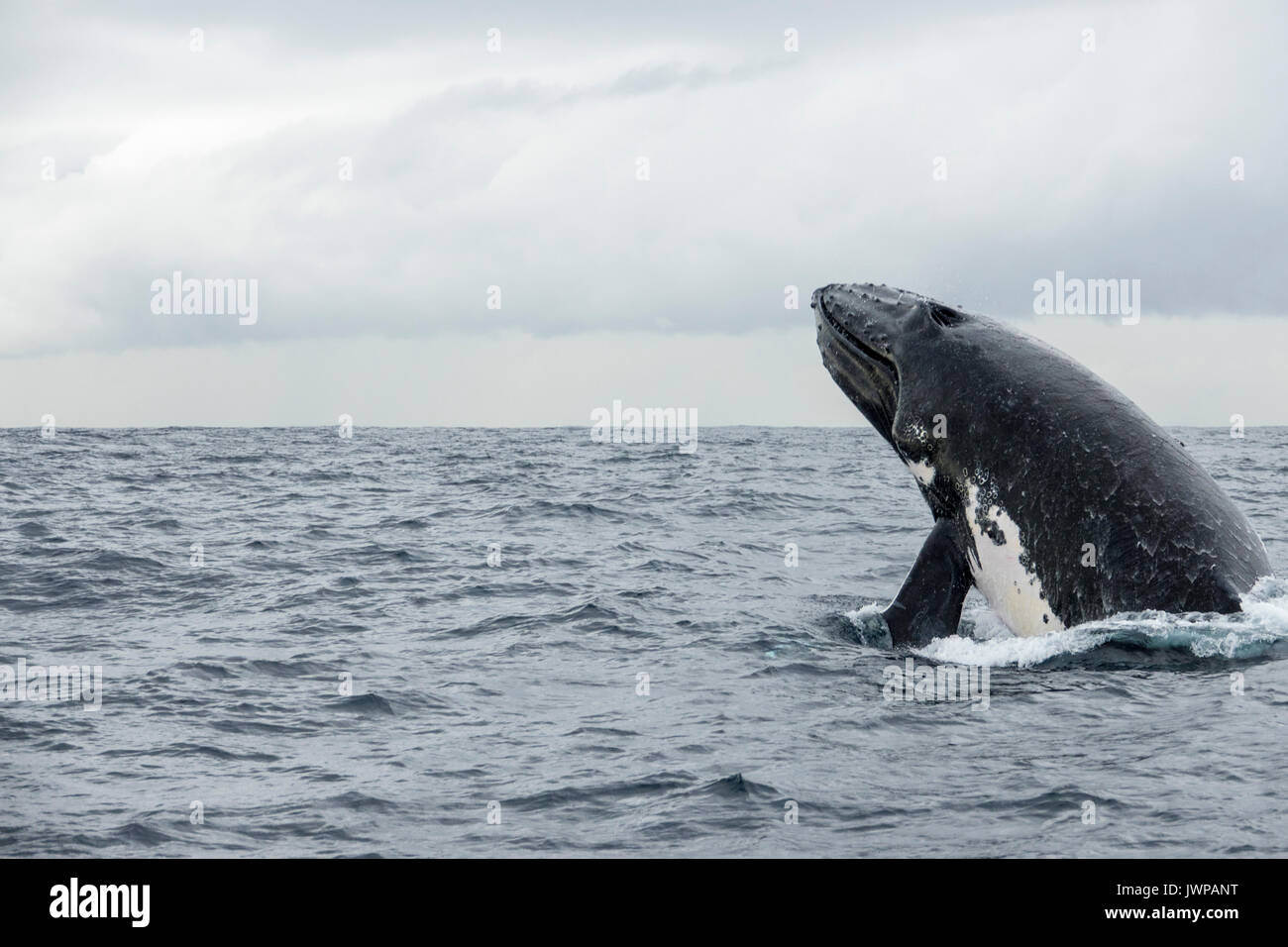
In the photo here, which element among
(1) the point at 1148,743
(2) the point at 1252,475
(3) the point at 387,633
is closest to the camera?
(1) the point at 1148,743

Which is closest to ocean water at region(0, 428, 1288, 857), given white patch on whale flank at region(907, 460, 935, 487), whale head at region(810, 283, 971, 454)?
white patch on whale flank at region(907, 460, 935, 487)

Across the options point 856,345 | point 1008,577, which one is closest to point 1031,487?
point 1008,577

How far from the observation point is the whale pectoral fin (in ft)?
35.8

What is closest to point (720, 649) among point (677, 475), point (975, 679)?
point (975, 679)

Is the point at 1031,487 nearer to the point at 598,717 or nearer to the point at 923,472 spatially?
the point at 923,472

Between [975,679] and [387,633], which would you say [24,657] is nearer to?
[387,633]

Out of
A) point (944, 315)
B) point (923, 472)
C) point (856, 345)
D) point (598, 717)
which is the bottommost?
point (598, 717)

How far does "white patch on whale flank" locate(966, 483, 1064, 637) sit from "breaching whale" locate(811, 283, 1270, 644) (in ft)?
0.04

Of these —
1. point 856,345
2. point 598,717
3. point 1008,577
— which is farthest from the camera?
point 856,345

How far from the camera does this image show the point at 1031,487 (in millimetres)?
10453

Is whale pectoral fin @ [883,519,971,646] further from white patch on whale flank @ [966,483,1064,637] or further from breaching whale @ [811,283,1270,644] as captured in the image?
white patch on whale flank @ [966,483,1064,637]

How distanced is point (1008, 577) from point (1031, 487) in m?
0.79

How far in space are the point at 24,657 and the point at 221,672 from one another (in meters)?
2.25
